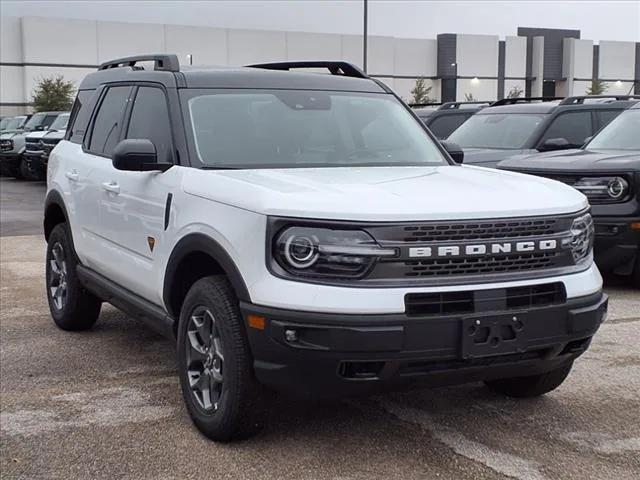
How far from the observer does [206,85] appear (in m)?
→ 5.02

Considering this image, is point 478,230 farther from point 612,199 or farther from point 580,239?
point 612,199

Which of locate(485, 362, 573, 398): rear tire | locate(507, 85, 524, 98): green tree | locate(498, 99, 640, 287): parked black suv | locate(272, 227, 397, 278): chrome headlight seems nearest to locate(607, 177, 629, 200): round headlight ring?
locate(498, 99, 640, 287): parked black suv

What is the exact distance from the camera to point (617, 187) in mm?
7555

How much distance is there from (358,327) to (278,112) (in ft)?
6.15

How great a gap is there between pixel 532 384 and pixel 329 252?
1.70 meters

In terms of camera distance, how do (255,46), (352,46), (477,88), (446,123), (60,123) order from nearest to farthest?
(446,123)
(60,123)
(255,46)
(352,46)
(477,88)

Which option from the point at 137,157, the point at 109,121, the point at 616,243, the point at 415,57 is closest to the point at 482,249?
the point at 137,157

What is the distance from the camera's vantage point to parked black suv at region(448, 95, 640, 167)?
35.7ft

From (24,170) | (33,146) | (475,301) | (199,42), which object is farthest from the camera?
(199,42)

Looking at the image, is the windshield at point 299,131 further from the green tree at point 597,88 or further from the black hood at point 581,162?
the green tree at point 597,88

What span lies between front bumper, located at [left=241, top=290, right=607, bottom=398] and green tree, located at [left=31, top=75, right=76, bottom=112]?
42.8m

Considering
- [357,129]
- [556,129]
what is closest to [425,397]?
[357,129]

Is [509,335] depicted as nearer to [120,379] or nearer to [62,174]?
[120,379]

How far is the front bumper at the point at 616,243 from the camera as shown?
7.47m
